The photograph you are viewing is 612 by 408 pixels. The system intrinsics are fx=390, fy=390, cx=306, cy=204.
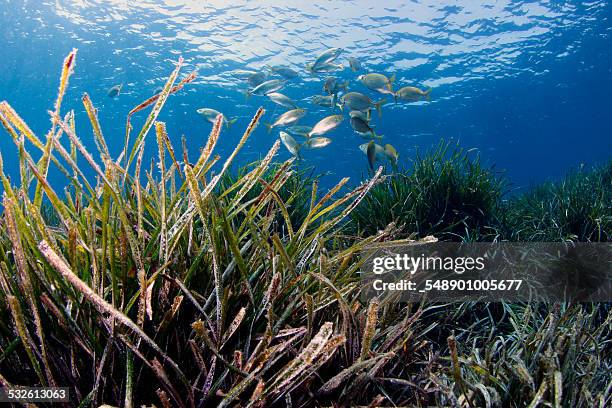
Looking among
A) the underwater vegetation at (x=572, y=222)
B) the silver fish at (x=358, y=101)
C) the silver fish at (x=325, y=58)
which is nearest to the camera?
the underwater vegetation at (x=572, y=222)

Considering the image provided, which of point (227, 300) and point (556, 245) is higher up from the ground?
point (227, 300)

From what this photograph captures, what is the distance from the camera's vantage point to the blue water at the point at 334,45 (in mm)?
20016

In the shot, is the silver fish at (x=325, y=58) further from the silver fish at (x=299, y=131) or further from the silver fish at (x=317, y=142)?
the silver fish at (x=317, y=142)

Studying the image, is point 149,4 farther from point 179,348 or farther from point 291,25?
point 179,348

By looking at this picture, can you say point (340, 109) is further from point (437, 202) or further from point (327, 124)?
point (437, 202)

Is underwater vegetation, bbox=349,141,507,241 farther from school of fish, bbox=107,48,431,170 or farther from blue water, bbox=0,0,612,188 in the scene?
blue water, bbox=0,0,612,188

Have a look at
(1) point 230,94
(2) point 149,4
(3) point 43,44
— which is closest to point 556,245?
(2) point 149,4

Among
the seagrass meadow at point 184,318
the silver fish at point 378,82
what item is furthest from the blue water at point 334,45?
the seagrass meadow at point 184,318

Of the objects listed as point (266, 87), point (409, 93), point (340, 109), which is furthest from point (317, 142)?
point (266, 87)

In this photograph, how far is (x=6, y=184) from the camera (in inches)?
48.8

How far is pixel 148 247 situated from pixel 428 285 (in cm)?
229

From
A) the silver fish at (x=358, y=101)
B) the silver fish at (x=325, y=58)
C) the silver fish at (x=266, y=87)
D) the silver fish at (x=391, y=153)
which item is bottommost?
the silver fish at (x=391, y=153)

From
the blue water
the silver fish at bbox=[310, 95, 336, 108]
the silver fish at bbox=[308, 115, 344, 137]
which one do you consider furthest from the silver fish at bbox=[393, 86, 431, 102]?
the blue water

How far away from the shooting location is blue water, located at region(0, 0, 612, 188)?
20.0 metres
